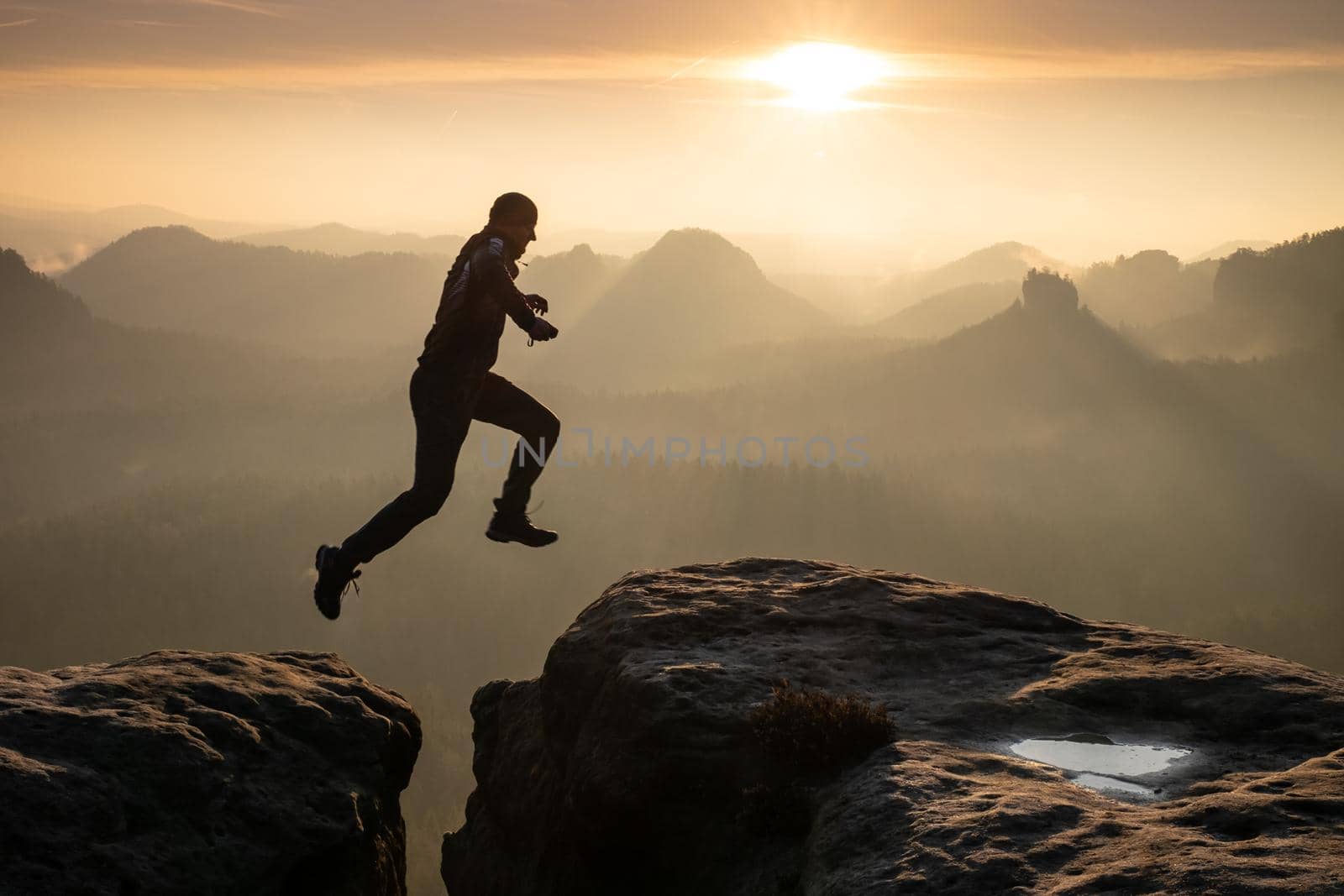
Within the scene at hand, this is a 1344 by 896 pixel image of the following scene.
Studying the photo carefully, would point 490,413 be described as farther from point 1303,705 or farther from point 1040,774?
point 1303,705

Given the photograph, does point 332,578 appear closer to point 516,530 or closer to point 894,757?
point 516,530

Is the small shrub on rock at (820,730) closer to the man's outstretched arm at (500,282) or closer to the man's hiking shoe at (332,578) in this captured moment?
the man's outstretched arm at (500,282)

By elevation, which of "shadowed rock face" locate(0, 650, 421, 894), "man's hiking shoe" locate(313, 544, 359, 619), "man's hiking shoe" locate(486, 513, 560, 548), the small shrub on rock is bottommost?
"shadowed rock face" locate(0, 650, 421, 894)

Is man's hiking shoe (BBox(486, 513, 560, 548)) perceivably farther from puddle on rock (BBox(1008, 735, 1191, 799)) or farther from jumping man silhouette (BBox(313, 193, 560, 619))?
puddle on rock (BBox(1008, 735, 1191, 799))

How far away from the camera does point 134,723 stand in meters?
9.89

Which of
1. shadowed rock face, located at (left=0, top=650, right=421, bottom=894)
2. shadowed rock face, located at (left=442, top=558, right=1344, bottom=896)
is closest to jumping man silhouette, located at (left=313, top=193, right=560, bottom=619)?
shadowed rock face, located at (left=0, top=650, right=421, bottom=894)

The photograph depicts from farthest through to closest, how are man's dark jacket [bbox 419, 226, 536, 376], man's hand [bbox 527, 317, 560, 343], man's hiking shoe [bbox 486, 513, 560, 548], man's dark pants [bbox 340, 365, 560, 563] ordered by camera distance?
man's hiking shoe [bbox 486, 513, 560, 548] → man's dark pants [bbox 340, 365, 560, 563] → man's dark jacket [bbox 419, 226, 536, 376] → man's hand [bbox 527, 317, 560, 343]

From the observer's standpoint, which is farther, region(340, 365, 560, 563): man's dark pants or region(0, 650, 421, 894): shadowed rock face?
region(340, 365, 560, 563): man's dark pants

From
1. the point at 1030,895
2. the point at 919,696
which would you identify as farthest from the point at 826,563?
the point at 1030,895

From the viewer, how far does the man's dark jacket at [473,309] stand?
982 centimetres

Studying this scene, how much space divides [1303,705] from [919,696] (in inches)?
129

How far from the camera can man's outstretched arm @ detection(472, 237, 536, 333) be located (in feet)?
31.1

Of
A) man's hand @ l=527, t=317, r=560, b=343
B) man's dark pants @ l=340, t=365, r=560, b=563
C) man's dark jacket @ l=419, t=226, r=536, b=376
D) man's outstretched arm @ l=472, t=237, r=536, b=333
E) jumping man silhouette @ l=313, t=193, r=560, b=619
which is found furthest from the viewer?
man's dark pants @ l=340, t=365, r=560, b=563

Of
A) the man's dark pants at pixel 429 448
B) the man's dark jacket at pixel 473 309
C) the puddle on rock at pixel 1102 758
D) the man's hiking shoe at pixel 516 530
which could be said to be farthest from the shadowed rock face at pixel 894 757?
the man's dark jacket at pixel 473 309
